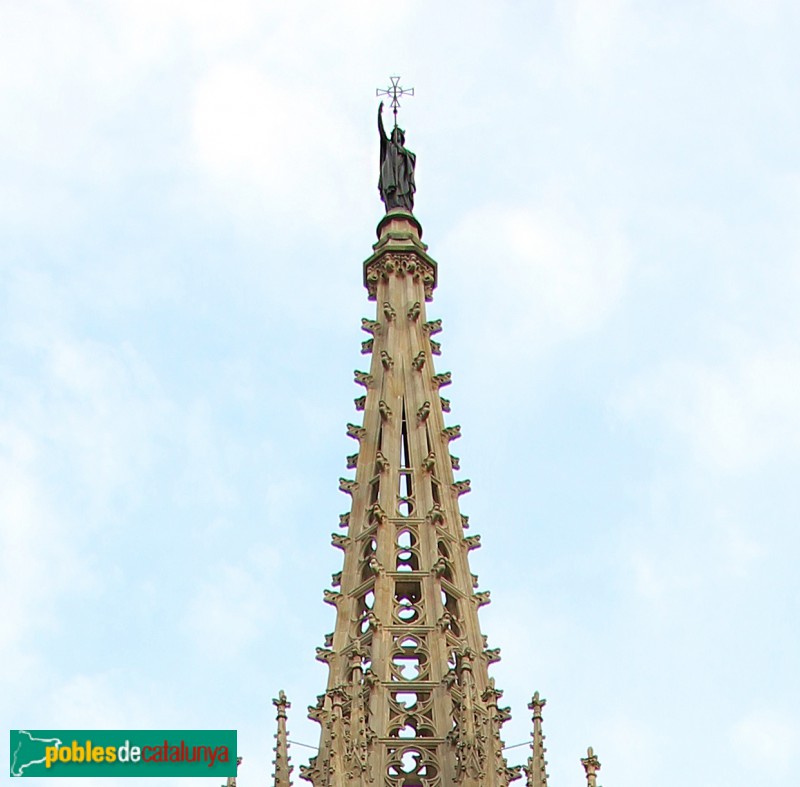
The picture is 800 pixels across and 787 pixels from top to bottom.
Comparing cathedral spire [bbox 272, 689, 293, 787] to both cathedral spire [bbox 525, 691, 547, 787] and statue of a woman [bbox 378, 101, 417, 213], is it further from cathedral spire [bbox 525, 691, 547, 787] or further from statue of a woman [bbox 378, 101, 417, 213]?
statue of a woman [bbox 378, 101, 417, 213]

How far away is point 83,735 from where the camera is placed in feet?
178

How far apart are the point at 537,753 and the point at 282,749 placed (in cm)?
640

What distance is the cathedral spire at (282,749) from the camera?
56719 mm

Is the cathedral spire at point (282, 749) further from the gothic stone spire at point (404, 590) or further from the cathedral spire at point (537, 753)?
the cathedral spire at point (537, 753)

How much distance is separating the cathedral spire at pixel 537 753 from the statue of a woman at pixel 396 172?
763 inches

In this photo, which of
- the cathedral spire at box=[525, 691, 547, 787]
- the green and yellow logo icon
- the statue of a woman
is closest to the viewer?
the green and yellow logo icon

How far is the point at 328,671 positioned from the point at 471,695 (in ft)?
14.3

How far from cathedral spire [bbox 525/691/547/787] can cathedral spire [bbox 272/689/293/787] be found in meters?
5.99

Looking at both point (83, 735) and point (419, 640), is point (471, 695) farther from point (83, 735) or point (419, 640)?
point (83, 735)

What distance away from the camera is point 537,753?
188ft

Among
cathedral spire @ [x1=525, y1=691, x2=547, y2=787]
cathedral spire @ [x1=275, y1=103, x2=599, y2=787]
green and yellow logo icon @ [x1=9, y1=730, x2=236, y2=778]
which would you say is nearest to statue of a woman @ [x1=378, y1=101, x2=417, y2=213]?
cathedral spire @ [x1=275, y1=103, x2=599, y2=787]

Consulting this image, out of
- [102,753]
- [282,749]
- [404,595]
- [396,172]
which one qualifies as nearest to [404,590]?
[404,595]

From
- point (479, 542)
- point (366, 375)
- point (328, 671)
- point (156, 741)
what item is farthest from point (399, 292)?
point (156, 741)

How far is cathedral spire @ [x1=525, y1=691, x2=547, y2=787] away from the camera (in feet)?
186
